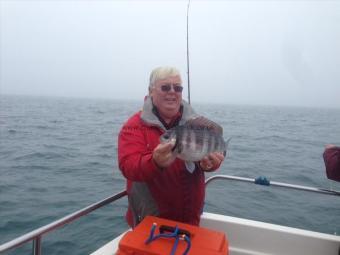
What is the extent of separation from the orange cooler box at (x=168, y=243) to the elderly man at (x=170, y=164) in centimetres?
37

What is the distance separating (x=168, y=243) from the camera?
2465 mm

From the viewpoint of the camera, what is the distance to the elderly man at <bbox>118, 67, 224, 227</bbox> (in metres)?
2.88

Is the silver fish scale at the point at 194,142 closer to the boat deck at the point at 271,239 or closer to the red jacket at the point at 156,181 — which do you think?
the red jacket at the point at 156,181

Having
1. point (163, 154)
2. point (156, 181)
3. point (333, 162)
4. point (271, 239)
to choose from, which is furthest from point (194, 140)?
point (271, 239)

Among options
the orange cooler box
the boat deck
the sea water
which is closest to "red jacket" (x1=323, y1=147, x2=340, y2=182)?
the boat deck

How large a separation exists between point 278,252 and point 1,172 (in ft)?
33.3

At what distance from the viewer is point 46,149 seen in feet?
53.3

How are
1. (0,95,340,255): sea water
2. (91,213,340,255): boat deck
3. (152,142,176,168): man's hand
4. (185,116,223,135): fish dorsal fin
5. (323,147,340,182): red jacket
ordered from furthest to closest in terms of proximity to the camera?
(0,95,340,255): sea water < (91,213,340,255): boat deck < (323,147,340,182): red jacket < (185,116,223,135): fish dorsal fin < (152,142,176,168): man's hand

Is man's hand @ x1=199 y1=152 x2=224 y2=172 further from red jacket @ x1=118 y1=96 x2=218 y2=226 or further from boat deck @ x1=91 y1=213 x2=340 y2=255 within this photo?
boat deck @ x1=91 y1=213 x2=340 y2=255

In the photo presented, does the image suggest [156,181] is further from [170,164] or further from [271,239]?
[271,239]

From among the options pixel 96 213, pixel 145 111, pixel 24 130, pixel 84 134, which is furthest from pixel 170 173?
pixel 24 130

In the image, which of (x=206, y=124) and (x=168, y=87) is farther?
(x=168, y=87)

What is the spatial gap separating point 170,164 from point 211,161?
13.4 inches

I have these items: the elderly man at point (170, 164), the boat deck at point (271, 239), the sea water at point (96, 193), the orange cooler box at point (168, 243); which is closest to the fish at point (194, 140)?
the elderly man at point (170, 164)
